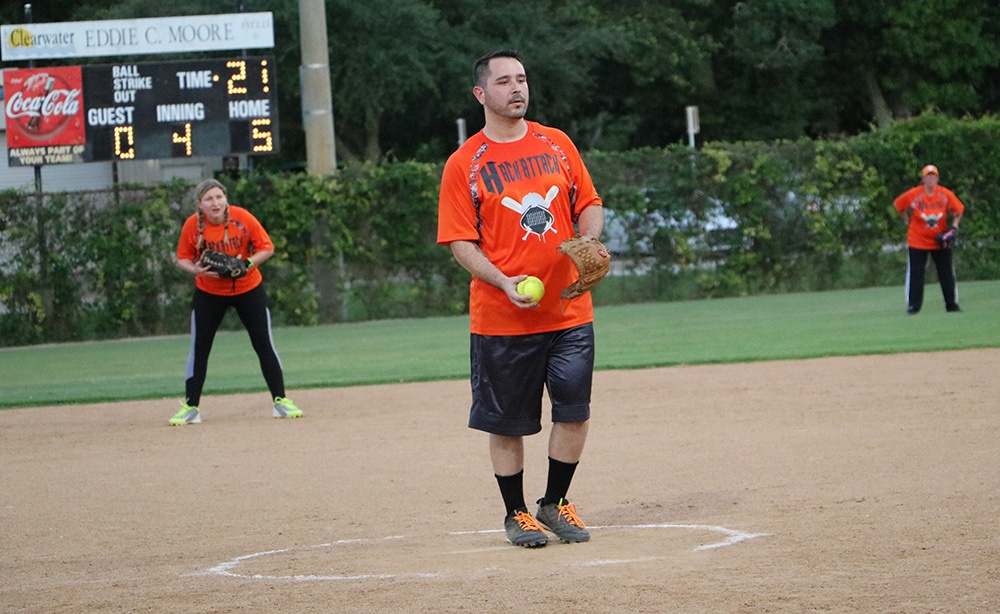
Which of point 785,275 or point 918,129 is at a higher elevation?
point 918,129

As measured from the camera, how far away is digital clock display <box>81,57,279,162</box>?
22.3m

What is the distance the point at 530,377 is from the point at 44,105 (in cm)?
1835

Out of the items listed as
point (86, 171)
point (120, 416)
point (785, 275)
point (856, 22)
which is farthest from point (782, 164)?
point (856, 22)

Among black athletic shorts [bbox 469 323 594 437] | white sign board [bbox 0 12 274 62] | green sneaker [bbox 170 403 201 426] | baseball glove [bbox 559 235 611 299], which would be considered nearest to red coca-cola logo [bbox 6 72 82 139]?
white sign board [bbox 0 12 274 62]

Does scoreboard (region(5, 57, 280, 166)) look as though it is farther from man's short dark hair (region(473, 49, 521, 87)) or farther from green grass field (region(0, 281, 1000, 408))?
man's short dark hair (region(473, 49, 521, 87))

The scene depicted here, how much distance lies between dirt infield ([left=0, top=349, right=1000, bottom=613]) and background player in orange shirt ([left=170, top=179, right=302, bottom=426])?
1.60 ft

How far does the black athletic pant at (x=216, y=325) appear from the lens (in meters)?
11.6

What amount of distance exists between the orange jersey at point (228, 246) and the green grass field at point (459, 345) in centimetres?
296

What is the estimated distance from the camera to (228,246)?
37.9 feet

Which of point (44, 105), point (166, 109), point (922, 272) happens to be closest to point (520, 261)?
point (922, 272)

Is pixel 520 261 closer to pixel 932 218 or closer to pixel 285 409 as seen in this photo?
pixel 285 409

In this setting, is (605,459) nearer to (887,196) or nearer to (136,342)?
(136,342)

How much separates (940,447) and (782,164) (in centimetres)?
1705

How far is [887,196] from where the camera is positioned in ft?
83.4
